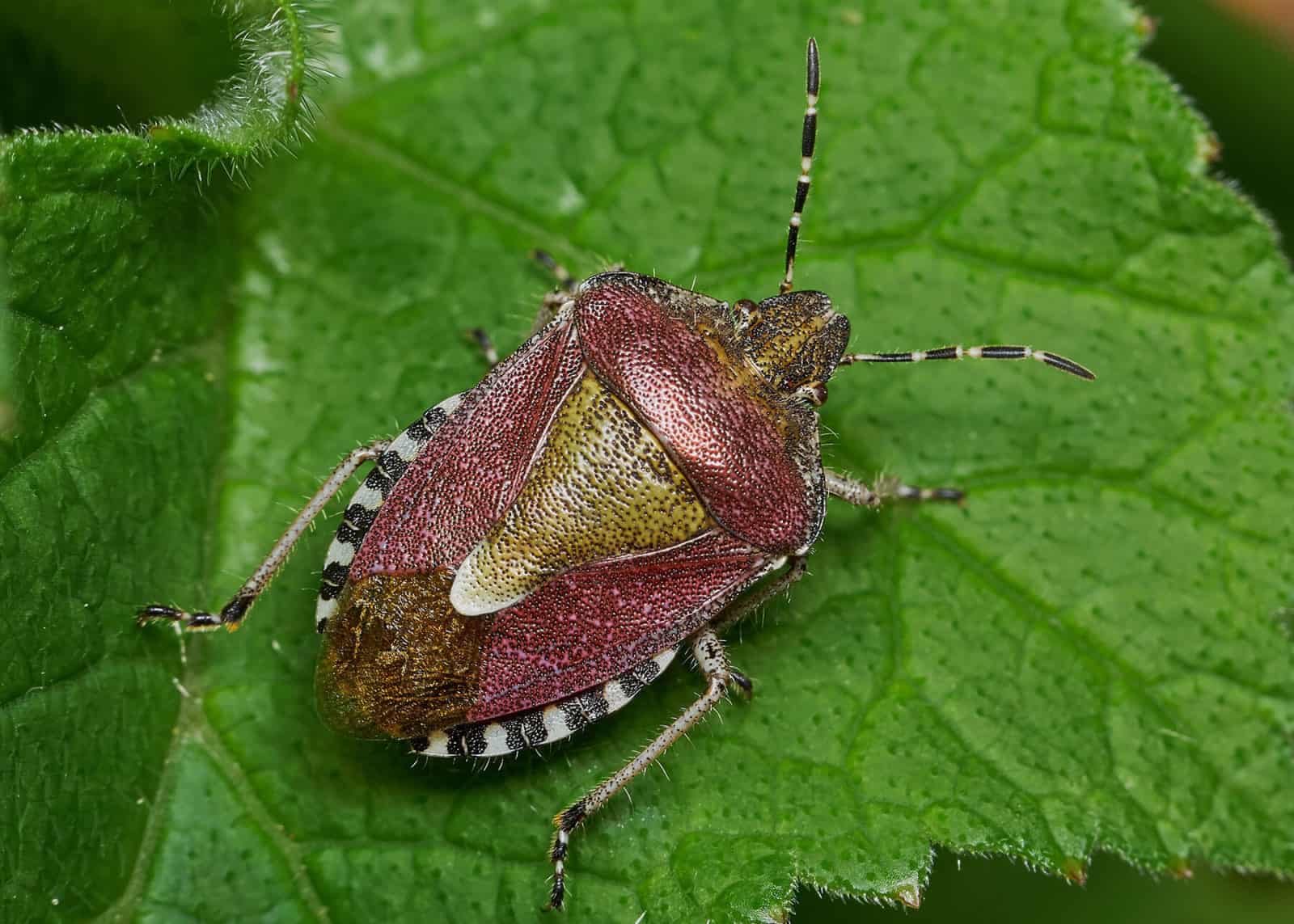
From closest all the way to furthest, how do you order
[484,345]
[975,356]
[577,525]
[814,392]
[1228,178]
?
[577,525], [814,392], [975,356], [484,345], [1228,178]

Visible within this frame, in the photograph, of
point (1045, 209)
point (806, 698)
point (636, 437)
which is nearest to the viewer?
point (636, 437)

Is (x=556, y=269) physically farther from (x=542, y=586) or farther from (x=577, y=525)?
(x=542, y=586)

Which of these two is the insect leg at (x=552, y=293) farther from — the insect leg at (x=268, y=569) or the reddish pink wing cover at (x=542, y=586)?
the insect leg at (x=268, y=569)

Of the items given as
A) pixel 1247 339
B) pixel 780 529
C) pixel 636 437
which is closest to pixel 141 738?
pixel 636 437

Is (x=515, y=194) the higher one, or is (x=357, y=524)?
(x=515, y=194)

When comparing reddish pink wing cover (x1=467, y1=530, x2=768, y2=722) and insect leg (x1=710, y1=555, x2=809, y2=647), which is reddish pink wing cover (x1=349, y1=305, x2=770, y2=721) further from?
insect leg (x1=710, y1=555, x2=809, y2=647)

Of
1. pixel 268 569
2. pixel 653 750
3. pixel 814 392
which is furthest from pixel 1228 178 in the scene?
pixel 268 569

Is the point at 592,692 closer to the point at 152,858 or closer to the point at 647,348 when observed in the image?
the point at 647,348
